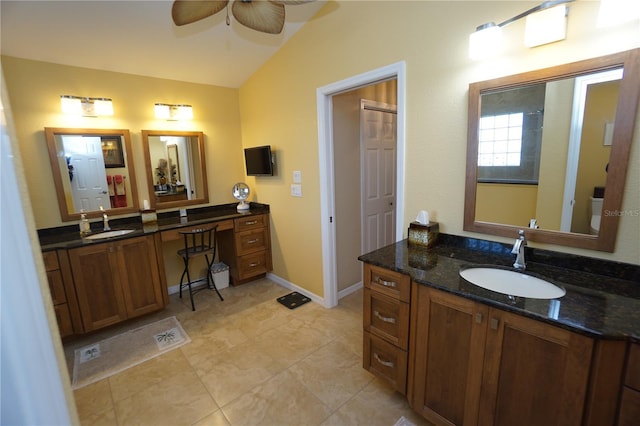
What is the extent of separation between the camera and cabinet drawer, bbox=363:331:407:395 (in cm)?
166

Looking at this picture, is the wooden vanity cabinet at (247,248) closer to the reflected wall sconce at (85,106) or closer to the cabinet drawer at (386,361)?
the reflected wall sconce at (85,106)

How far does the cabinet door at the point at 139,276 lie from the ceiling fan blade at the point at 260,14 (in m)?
2.05

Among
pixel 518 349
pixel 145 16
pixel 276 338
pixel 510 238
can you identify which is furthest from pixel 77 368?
pixel 510 238

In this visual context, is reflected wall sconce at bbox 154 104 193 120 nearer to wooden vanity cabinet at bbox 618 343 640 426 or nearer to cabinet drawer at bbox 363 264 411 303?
cabinet drawer at bbox 363 264 411 303

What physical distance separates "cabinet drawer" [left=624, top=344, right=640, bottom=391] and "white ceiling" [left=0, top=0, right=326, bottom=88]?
2792mm

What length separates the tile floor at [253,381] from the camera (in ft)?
5.69

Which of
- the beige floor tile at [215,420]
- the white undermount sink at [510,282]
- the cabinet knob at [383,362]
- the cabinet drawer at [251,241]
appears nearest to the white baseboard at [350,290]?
the cabinet drawer at [251,241]

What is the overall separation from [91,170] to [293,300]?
2356 mm

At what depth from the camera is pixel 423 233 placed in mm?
1884

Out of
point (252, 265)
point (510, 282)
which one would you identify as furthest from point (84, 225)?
point (510, 282)

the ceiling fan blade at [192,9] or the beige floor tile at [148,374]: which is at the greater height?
the ceiling fan blade at [192,9]

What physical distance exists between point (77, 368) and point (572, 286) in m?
3.19

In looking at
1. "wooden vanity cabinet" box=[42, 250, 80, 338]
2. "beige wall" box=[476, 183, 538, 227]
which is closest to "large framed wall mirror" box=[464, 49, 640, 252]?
Result: "beige wall" box=[476, 183, 538, 227]

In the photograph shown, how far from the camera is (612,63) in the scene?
1.27 metres
